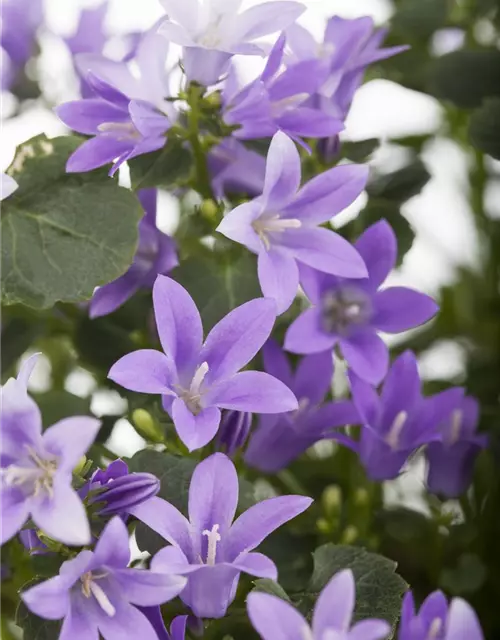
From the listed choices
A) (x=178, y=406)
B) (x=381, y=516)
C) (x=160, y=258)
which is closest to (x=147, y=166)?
(x=160, y=258)

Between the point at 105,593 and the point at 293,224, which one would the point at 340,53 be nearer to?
the point at 293,224

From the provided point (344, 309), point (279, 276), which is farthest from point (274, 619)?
point (344, 309)

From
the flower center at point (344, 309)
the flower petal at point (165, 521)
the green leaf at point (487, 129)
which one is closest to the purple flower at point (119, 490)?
the flower petal at point (165, 521)

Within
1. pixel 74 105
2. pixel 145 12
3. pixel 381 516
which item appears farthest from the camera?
pixel 145 12

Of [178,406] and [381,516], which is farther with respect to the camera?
[381,516]

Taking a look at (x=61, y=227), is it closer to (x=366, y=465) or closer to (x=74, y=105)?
(x=74, y=105)

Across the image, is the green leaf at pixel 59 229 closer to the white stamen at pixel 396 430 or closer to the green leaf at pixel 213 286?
the green leaf at pixel 213 286

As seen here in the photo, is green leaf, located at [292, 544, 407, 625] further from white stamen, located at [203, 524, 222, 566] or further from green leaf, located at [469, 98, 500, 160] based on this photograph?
green leaf, located at [469, 98, 500, 160]
